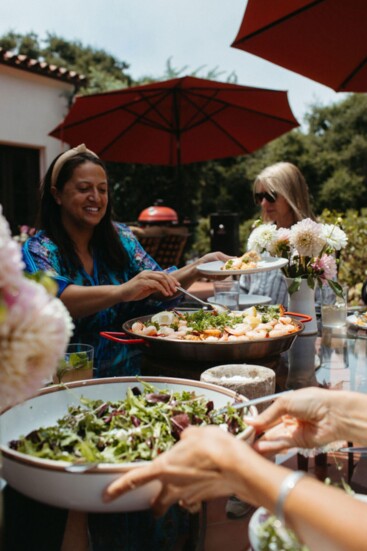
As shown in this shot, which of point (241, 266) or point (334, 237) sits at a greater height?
point (334, 237)

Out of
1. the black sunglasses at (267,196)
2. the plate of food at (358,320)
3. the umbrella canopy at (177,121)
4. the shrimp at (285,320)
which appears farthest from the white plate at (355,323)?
the umbrella canopy at (177,121)

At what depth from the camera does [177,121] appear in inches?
265

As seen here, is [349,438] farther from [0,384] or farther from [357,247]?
[357,247]

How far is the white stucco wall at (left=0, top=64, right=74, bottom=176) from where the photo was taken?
928cm

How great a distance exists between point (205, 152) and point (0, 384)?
7042 millimetres

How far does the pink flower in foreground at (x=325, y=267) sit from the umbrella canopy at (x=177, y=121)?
13.9ft

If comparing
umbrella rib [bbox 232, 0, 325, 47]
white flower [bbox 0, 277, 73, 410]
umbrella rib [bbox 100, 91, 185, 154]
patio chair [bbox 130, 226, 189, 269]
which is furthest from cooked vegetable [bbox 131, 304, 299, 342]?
patio chair [bbox 130, 226, 189, 269]

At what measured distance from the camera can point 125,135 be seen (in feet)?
22.6

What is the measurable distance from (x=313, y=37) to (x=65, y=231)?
91.2 inches

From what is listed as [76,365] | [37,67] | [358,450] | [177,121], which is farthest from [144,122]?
[358,450]

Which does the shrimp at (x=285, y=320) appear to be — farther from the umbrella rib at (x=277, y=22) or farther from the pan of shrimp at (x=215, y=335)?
the umbrella rib at (x=277, y=22)

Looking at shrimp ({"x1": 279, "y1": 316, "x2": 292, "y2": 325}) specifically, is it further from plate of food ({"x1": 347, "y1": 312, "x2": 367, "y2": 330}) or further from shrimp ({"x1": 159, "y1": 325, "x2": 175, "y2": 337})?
plate of food ({"x1": 347, "y1": 312, "x2": 367, "y2": 330})

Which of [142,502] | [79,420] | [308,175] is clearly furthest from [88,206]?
[308,175]

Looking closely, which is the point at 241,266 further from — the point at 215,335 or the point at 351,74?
the point at 351,74
